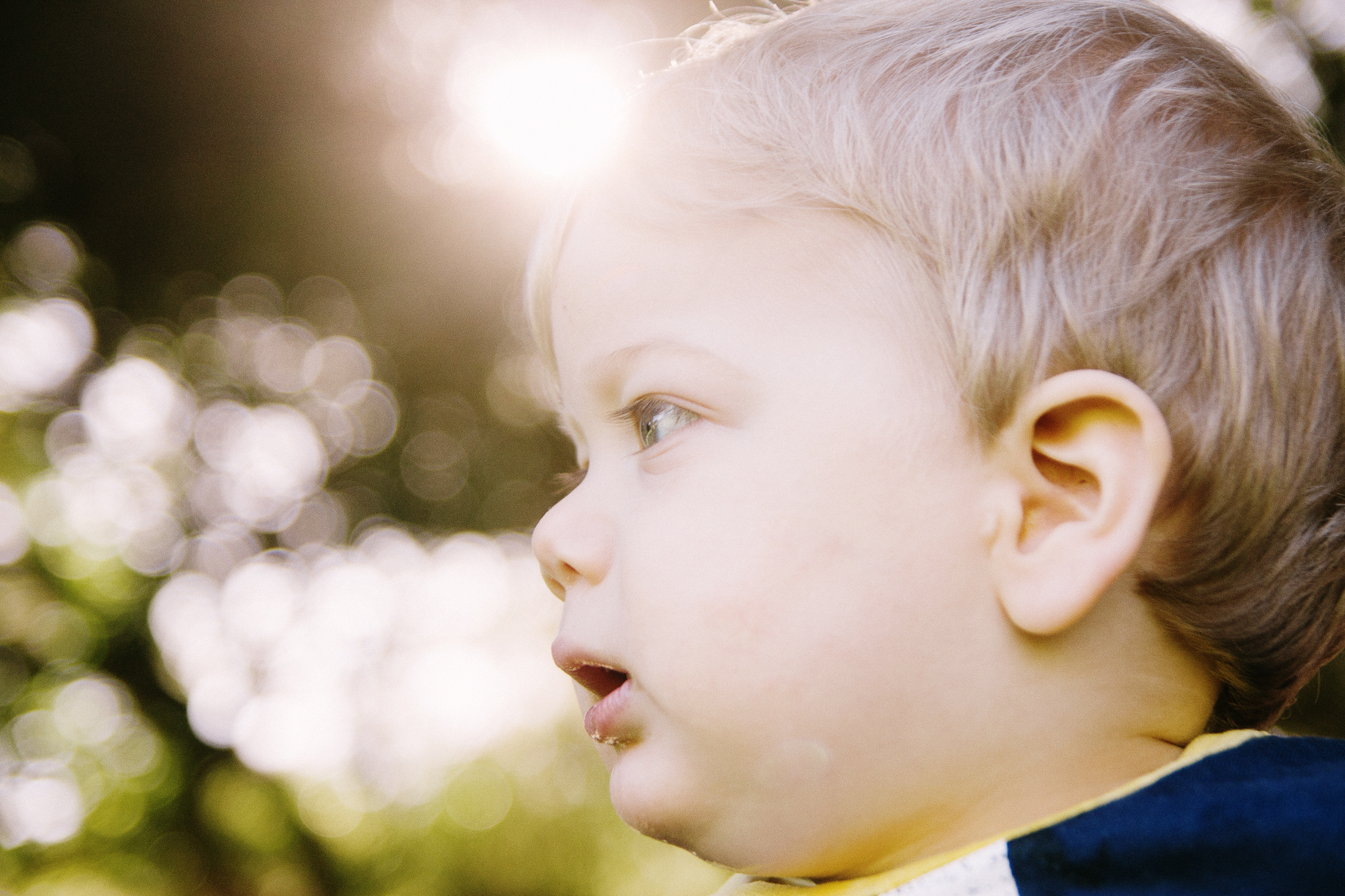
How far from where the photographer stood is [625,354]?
923 mm

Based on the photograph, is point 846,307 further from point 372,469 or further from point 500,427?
point 372,469

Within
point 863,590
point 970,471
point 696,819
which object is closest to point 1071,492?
point 970,471

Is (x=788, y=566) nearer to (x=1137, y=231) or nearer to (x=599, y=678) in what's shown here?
(x=599, y=678)

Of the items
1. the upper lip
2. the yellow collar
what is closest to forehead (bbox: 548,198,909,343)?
the upper lip

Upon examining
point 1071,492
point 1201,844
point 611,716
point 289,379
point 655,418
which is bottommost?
point 1201,844

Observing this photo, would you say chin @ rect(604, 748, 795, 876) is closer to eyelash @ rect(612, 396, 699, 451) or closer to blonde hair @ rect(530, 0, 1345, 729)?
eyelash @ rect(612, 396, 699, 451)

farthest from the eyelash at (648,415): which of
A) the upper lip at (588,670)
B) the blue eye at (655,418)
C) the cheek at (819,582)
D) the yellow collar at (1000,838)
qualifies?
the yellow collar at (1000,838)

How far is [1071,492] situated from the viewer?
0.80 metres

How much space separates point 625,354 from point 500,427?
3397mm

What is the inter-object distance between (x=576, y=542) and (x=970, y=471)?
0.40m

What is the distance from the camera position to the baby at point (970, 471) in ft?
2.60

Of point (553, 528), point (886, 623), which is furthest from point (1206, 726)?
point (553, 528)

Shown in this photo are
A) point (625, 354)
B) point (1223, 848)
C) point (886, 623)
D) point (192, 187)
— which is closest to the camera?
point (1223, 848)

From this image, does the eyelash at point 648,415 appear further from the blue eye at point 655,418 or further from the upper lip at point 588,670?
the upper lip at point 588,670
